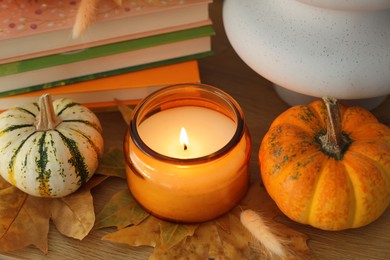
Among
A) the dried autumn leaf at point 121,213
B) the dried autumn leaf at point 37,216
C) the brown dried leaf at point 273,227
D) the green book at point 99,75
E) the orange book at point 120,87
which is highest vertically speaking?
the green book at point 99,75

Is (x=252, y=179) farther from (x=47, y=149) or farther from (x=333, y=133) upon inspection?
(x=47, y=149)

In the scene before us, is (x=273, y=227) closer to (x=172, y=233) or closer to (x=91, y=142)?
(x=172, y=233)

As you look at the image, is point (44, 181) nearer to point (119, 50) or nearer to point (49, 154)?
point (49, 154)

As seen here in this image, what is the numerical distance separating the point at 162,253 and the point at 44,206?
16 cm

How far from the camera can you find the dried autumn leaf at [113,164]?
0.75 metres

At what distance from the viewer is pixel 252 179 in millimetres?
746

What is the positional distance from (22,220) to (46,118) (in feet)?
0.41

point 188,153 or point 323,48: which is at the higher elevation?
point 323,48

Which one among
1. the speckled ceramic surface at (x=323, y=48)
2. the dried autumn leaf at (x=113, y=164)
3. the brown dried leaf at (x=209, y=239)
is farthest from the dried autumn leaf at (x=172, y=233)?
the speckled ceramic surface at (x=323, y=48)

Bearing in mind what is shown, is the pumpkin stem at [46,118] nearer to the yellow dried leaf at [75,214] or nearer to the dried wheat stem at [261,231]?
the yellow dried leaf at [75,214]

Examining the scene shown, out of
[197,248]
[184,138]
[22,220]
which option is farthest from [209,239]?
[22,220]

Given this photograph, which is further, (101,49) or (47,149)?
(101,49)

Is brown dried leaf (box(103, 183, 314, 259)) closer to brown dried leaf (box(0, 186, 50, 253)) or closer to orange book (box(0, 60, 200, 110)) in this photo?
brown dried leaf (box(0, 186, 50, 253))

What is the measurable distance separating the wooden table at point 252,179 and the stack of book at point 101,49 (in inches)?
2.4
